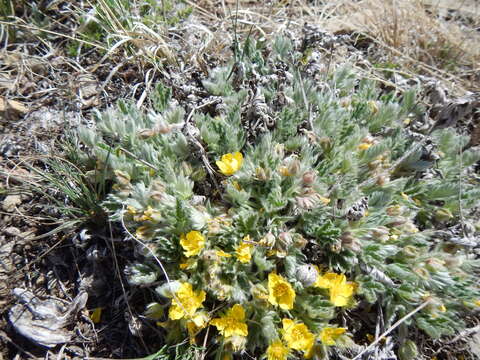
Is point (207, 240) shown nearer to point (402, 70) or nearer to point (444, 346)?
point (444, 346)

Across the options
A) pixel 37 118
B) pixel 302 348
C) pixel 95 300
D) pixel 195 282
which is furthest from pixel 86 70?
pixel 302 348

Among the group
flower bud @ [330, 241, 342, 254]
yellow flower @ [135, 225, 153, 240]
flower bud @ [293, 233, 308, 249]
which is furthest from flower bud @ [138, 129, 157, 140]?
flower bud @ [330, 241, 342, 254]

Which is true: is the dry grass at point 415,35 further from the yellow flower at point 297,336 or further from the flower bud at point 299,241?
the yellow flower at point 297,336

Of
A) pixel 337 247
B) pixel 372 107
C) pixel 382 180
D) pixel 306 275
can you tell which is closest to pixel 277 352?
pixel 306 275

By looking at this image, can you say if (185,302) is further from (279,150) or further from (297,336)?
(279,150)

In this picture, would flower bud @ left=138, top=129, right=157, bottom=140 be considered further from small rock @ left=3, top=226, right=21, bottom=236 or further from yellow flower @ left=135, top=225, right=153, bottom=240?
small rock @ left=3, top=226, right=21, bottom=236

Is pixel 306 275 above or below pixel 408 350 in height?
above
